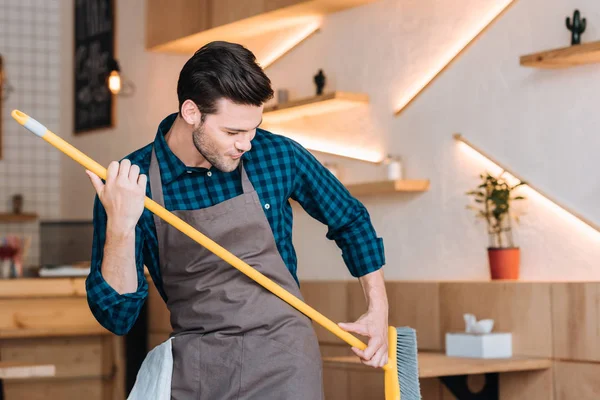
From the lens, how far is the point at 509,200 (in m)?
3.27

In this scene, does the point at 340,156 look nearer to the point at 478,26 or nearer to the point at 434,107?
the point at 434,107

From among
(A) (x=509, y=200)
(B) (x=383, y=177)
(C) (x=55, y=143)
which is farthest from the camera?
(B) (x=383, y=177)

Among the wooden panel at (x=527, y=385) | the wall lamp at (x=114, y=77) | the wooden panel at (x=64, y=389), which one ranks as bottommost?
the wooden panel at (x=64, y=389)

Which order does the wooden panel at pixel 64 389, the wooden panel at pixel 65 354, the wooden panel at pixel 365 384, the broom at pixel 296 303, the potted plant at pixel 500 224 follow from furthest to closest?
the wooden panel at pixel 64 389 → the wooden panel at pixel 65 354 → the wooden panel at pixel 365 384 → the potted plant at pixel 500 224 → the broom at pixel 296 303

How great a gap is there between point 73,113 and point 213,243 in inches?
189

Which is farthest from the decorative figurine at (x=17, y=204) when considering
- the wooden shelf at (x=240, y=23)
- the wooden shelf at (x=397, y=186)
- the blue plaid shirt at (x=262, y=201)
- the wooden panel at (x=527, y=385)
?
the blue plaid shirt at (x=262, y=201)

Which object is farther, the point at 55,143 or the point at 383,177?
the point at 383,177

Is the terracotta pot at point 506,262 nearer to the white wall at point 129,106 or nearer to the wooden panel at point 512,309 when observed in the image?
the wooden panel at point 512,309

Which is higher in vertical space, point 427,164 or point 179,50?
point 179,50

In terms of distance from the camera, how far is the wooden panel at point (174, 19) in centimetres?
466

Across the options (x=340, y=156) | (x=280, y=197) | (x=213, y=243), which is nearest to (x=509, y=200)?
(x=340, y=156)

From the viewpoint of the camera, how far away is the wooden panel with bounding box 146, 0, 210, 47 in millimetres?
4664

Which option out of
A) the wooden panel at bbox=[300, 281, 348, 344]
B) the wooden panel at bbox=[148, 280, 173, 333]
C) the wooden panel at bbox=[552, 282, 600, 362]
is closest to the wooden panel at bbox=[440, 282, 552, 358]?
the wooden panel at bbox=[552, 282, 600, 362]

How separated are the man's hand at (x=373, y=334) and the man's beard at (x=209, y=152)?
0.39 m
